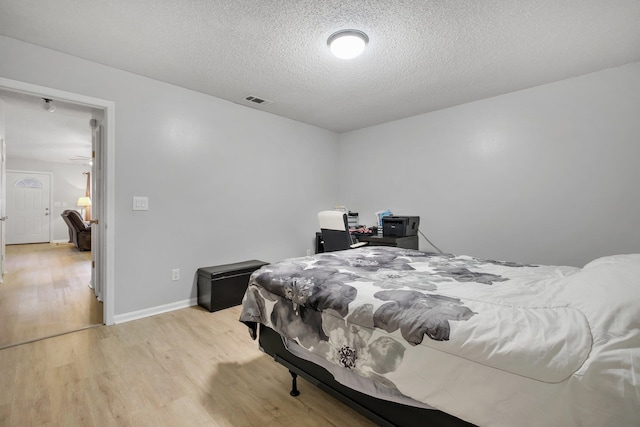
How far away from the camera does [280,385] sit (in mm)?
1840

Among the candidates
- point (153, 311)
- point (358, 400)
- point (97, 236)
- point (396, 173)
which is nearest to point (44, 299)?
point (97, 236)

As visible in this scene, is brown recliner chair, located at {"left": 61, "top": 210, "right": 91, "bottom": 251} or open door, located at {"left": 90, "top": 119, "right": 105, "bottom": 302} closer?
open door, located at {"left": 90, "top": 119, "right": 105, "bottom": 302}

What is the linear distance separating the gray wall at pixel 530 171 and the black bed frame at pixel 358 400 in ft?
8.97

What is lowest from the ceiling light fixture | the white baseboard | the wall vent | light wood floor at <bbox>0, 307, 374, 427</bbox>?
light wood floor at <bbox>0, 307, 374, 427</bbox>

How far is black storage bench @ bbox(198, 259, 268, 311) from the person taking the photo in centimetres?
309

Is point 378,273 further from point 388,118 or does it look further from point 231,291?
point 388,118

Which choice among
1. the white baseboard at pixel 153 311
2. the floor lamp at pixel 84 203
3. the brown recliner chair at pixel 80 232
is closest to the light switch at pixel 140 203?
the white baseboard at pixel 153 311

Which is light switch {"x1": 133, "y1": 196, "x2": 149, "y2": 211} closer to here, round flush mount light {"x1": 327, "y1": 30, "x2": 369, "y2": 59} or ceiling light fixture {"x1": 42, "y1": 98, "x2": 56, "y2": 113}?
ceiling light fixture {"x1": 42, "y1": 98, "x2": 56, "y2": 113}

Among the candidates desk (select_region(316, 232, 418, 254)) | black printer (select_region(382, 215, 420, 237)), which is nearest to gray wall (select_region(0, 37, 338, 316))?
desk (select_region(316, 232, 418, 254))

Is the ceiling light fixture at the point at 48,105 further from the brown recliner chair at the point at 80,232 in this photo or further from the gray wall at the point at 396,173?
the brown recliner chair at the point at 80,232

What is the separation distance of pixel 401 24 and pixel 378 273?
5.62 ft

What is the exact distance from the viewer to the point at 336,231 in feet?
11.1

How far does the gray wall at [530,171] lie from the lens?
2633 mm

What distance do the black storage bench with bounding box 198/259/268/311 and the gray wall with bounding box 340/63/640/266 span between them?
7.69ft
